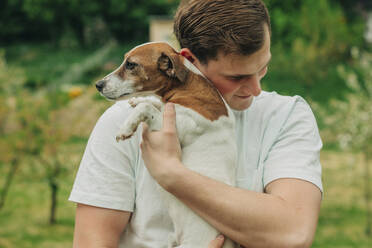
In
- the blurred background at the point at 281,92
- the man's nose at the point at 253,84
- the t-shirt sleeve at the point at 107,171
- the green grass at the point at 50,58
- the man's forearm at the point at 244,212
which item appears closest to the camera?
the man's forearm at the point at 244,212

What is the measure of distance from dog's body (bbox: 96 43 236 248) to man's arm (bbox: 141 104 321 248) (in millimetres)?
98

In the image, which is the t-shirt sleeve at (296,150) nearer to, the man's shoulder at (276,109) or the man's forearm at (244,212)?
the man's shoulder at (276,109)

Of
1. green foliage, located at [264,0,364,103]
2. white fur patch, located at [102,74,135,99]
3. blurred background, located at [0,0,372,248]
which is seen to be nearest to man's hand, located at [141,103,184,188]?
white fur patch, located at [102,74,135,99]

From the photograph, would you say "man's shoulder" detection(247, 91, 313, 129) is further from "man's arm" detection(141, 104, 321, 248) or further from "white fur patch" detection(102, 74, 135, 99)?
"white fur patch" detection(102, 74, 135, 99)

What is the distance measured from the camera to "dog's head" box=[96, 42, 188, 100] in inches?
85.3

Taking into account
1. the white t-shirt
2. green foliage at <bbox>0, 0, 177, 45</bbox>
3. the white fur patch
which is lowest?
green foliage at <bbox>0, 0, 177, 45</bbox>

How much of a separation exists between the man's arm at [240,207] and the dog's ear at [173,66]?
15.6 inches

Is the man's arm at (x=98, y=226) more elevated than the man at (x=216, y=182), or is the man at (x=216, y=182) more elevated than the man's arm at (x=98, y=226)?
the man at (x=216, y=182)

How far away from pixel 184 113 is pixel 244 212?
0.52 m

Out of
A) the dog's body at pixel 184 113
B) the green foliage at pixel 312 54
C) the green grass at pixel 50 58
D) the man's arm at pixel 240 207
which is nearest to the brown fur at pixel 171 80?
the dog's body at pixel 184 113

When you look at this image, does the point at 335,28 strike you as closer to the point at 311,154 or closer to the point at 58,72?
the point at 58,72

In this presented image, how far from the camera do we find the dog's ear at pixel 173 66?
215 centimetres

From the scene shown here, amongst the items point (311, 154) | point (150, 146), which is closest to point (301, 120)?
point (311, 154)

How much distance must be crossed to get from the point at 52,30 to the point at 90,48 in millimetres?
3740
